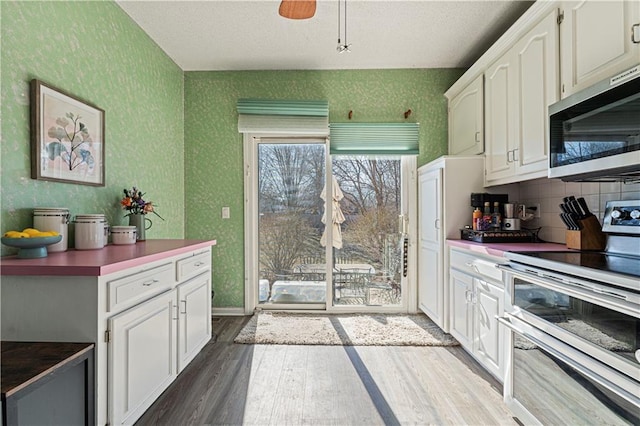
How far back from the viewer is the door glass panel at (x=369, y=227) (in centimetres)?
353

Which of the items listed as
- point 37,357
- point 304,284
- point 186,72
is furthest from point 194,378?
point 186,72

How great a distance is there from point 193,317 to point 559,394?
82.7 inches

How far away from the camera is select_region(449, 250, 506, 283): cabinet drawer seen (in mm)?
2016

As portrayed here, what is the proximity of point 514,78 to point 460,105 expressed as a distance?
863 millimetres

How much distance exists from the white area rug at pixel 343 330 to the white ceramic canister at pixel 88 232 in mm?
1396

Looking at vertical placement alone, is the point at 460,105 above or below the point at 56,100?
above

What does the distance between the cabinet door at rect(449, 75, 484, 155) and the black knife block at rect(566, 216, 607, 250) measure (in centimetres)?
104

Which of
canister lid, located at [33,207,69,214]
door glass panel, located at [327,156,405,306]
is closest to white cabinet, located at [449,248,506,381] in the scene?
door glass panel, located at [327,156,405,306]

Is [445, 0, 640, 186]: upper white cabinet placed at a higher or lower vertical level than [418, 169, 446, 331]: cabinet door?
higher

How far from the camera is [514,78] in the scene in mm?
2295

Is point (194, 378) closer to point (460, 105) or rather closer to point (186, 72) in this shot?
point (186, 72)

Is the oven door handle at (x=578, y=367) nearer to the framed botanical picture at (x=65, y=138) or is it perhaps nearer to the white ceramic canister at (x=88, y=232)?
the white ceramic canister at (x=88, y=232)

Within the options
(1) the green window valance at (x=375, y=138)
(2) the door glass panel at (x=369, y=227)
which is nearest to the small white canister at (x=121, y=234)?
(2) the door glass panel at (x=369, y=227)

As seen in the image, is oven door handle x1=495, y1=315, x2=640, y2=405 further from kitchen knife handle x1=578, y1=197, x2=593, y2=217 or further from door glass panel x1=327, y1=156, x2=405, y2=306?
door glass panel x1=327, y1=156, x2=405, y2=306
